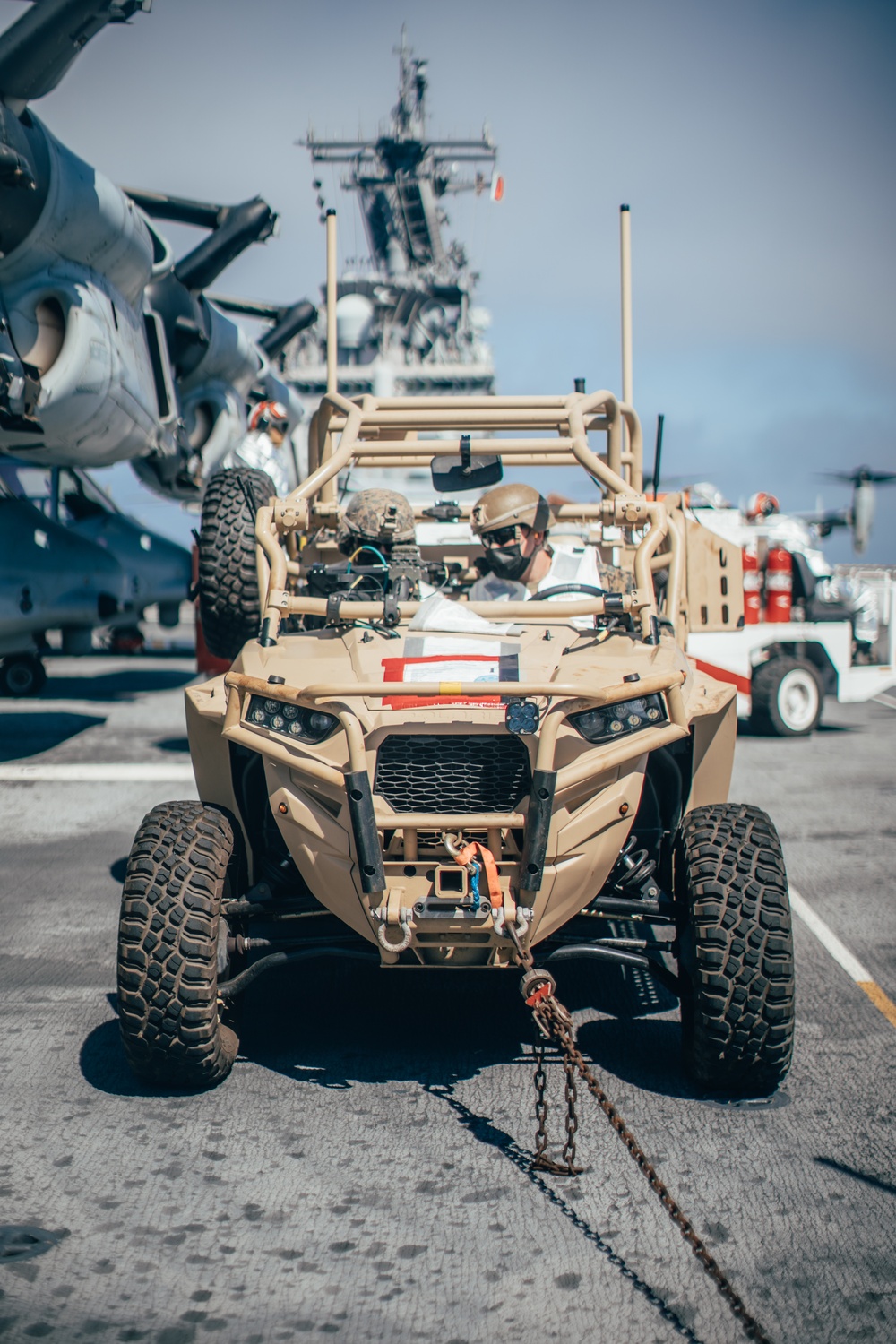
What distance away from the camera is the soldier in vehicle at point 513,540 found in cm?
547

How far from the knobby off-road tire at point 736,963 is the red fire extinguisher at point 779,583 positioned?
9345 mm

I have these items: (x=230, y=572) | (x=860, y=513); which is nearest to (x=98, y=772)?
(x=230, y=572)

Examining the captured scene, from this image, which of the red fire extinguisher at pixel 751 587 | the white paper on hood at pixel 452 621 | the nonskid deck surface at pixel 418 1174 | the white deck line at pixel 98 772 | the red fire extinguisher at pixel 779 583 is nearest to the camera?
the nonskid deck surface at pixel 418 1174

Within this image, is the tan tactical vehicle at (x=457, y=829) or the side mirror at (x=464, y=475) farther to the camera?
the side mirror at (x=464, y=475)

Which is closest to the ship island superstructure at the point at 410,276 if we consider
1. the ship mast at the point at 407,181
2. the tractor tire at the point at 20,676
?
the ship mast at the point at 407,181

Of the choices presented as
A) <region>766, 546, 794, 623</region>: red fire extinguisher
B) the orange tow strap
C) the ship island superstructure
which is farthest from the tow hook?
the ship island superstructure

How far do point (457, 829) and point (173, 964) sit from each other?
3.21 ft

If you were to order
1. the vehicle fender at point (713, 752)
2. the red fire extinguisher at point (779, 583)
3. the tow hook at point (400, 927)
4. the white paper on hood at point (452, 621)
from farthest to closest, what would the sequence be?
the red fire extinguisher at point (779, 583) < the vehicle fender at point (713, 752) < the white paper on hood at point (452, 621) < the tow hook at point (400, 927)

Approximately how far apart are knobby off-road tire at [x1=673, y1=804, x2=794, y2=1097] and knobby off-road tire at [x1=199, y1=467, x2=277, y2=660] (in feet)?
12.8

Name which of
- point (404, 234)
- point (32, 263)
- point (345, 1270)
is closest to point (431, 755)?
point (345, 1270)

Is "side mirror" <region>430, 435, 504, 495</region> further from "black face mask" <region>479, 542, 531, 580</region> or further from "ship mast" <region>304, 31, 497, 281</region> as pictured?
"ship mast" <region>304, 31, 497, 281</region>

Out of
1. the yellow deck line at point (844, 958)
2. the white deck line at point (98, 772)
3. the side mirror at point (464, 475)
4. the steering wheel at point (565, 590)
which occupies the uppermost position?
the side mirror at point (464, 475)

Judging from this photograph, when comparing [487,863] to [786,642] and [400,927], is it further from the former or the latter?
[786,642]

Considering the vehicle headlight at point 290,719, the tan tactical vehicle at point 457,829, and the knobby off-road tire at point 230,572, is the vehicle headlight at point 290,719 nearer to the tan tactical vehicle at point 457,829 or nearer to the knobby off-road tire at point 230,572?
the tan tactical vehicle at point 457,829
